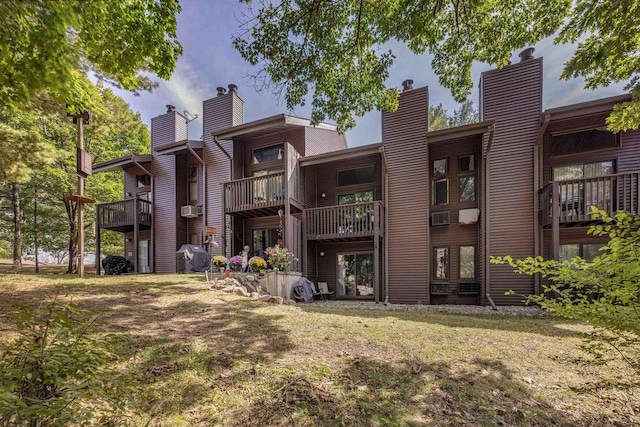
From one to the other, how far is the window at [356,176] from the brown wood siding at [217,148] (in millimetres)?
5157

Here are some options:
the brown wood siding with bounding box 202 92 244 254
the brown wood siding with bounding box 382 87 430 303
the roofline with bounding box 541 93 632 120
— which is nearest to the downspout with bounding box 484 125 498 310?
the roofline with bounding box 541 93 632 120

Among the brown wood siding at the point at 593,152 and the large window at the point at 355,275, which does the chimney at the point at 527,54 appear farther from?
the large window at the point at 355,275

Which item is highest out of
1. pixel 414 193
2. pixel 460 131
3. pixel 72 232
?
pixel 460 131

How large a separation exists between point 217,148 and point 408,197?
29.1 ft

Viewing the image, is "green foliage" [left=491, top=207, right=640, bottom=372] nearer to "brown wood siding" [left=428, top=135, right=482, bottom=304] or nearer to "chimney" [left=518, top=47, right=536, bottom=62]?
"brown wood siding" [left=428, top=135, right=482, bottom=304]

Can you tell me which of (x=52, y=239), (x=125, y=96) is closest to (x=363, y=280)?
(x=125, y=96)

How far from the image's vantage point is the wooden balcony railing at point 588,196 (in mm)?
7508

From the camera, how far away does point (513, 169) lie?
30.6 ft

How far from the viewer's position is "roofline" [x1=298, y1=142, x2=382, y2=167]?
419 inches

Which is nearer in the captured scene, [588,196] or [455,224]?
[588,196]

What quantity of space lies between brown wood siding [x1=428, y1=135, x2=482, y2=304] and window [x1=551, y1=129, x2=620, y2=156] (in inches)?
89.8

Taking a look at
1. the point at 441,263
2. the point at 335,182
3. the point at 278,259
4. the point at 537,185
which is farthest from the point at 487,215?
the point at 278,259

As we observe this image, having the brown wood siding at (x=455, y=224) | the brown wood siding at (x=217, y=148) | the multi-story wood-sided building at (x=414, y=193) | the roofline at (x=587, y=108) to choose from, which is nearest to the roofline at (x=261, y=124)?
the multi-story wood-sided building at (x=414, y=193)

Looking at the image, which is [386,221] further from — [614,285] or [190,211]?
[190,211]
